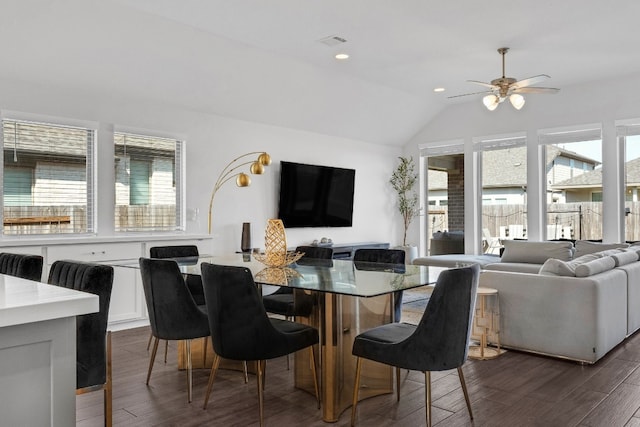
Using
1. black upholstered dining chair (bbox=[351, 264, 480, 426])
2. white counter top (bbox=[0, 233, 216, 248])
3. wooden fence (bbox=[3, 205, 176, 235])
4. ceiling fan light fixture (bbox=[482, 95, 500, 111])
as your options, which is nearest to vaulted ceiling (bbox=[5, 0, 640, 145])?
ceiling fan light fixture (bbox=[482, 95, 500, 111])

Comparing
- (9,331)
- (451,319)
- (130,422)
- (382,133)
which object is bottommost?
(130,422)

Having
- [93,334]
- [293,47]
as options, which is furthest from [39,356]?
[293,47]

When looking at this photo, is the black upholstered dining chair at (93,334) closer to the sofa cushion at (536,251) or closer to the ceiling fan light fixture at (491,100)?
the ceiling fan light fixture at (491,100)

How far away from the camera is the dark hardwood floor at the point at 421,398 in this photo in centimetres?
286

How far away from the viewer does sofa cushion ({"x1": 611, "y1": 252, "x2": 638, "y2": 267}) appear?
4.63 meters

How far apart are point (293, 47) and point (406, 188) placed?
13.8ft

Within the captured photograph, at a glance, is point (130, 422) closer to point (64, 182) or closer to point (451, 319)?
point (451, 319)

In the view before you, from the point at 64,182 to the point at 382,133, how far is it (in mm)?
5039

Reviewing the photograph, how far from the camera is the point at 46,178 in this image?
499 cm

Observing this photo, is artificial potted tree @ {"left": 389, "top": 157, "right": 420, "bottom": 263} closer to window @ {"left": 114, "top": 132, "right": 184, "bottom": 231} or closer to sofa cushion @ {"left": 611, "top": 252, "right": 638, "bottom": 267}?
sofa cushion @ {"left": 611, "top": 252, "right": 638, "bottom": 267}

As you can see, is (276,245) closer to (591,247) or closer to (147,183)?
(147,183)

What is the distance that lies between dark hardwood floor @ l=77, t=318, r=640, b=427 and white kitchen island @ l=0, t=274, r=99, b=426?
137 cm

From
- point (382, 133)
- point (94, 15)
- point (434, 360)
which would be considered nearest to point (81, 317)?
point (434, 360)

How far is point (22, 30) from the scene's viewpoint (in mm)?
4250
